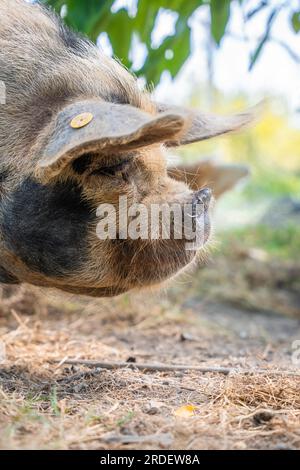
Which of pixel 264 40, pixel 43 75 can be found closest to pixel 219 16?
pixel 264 40

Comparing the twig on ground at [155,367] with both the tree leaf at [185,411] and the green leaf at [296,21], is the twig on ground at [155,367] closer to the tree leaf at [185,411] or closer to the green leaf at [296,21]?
the tree leaf at [185,411]

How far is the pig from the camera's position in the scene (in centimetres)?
341

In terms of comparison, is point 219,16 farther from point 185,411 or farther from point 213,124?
point 185,411

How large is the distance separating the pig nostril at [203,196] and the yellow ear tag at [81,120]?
772mm

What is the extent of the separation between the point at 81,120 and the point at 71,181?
0.43m

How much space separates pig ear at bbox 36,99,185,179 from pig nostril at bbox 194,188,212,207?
582 mm

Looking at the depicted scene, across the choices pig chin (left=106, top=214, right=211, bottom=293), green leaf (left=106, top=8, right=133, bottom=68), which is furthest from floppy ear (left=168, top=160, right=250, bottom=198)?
pig chin (left=106, top=214, right=211, bottom=293)

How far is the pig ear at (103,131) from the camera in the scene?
281 cm

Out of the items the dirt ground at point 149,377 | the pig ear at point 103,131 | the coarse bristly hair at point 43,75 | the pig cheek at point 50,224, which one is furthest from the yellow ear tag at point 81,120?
the dirt ground at point 149,377
